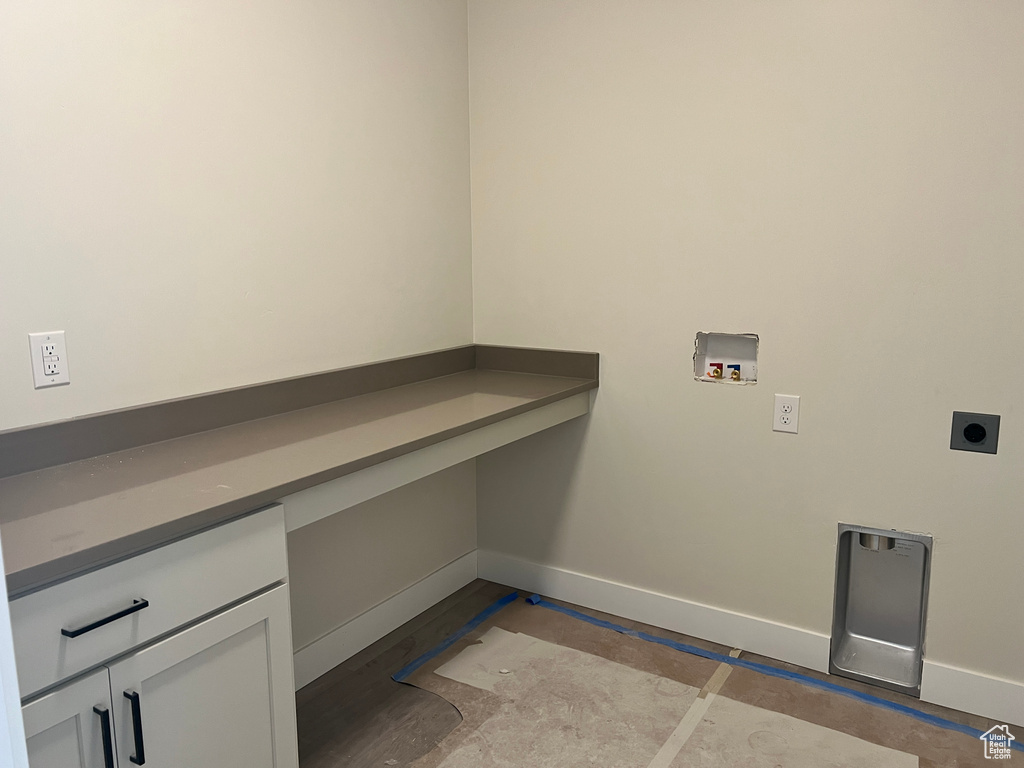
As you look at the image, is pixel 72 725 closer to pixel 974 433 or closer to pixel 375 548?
pixel 375 548

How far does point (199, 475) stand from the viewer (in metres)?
1.62

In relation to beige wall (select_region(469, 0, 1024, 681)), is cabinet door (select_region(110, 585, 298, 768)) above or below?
below

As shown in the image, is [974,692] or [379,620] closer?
[974,692]

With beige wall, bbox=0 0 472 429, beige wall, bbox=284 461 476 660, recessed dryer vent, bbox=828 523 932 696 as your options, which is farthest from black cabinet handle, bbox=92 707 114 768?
recessed dryer vent, bbox=828 523 932 696

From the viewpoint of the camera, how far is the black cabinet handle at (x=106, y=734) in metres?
1.30

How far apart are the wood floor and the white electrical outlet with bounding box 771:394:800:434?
77cm

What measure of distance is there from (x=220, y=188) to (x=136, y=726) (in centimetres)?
130

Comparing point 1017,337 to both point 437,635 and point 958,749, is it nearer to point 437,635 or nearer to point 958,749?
point 958,749

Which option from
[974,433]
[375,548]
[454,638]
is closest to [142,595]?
[375,548]

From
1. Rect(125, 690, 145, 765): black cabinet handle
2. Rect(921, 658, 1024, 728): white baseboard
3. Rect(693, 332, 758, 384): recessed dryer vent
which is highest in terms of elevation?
Rect(693, 332, 758, 384): recessed dryer vent

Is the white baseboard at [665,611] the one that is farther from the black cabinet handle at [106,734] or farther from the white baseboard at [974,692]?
the black cabinet handle at [106,734]

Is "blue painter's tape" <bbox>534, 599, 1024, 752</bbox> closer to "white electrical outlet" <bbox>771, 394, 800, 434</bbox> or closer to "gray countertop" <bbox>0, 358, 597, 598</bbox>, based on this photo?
"white electrical outlet" <bbox>771, 394, 800, 434</bbox>

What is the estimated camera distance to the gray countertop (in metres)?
1.27

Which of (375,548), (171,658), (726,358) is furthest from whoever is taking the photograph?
(375,548)
